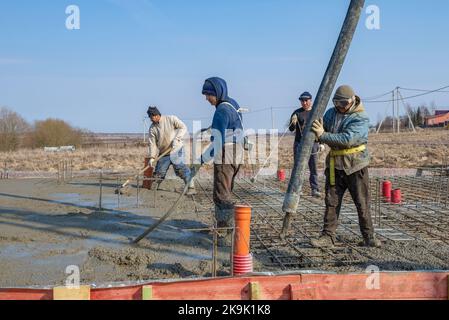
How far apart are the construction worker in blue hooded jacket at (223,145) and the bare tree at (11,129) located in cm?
2316

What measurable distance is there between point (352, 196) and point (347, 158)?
15.0 inches

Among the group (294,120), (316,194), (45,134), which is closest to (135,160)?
(45,134)

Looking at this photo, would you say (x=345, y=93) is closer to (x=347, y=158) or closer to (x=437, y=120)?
(x=347, y=158)

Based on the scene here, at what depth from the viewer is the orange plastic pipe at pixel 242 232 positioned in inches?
147

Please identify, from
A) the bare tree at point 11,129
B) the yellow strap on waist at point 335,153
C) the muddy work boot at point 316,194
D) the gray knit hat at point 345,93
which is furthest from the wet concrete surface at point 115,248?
the bare tree at point 11,129

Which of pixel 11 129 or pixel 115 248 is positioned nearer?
pixel 115 248

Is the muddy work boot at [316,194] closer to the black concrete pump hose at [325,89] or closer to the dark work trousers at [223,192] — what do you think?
the dark work trousers at [223,192]

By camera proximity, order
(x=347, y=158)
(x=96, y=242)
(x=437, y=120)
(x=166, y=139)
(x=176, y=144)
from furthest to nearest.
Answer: (x=437, y=120)
(x=166, y=139)
(x=176, y=144)
(x=96, y=242)
(x=347, y=158)

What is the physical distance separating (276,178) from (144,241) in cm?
725

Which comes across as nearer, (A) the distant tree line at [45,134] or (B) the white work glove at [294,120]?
(B) the white work glove at [294,120]

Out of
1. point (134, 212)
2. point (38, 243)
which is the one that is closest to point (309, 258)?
point (38, 243)

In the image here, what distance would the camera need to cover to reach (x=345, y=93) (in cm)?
476
